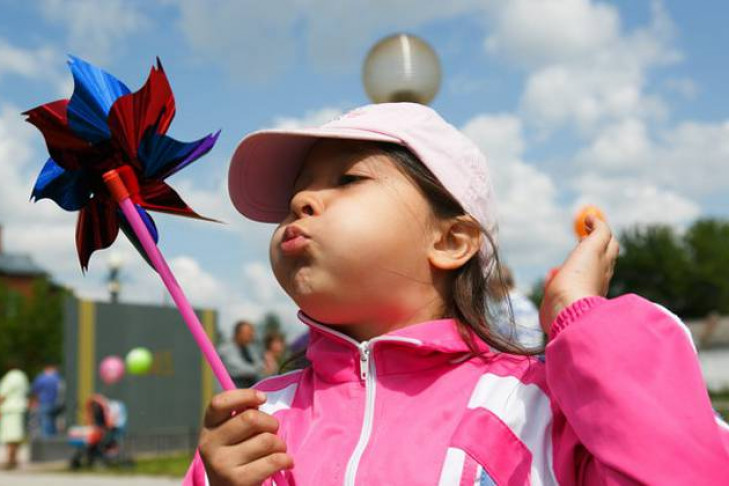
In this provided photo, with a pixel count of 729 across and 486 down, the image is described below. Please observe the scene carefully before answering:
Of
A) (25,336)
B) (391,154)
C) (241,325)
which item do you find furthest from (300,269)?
(25,336)

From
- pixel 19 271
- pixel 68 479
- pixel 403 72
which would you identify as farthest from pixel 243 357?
pixel 19 271

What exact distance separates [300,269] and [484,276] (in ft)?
1.35

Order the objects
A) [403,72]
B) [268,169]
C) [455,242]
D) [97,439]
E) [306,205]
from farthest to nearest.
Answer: [97,439]
[403,72]
[268,169]
[455,242]
[306,205]

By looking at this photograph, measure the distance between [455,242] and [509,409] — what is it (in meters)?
0.38

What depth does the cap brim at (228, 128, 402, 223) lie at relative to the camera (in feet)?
5.90

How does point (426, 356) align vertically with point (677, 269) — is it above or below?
above

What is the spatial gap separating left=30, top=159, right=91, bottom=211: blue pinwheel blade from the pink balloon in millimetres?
14423

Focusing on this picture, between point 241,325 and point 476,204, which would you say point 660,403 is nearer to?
point 476,204

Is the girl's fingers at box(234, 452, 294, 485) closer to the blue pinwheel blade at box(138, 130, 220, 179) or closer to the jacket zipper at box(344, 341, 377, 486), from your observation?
the jacket zipper at box(344, 341, 377, 486)

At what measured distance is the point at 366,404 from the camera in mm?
1572

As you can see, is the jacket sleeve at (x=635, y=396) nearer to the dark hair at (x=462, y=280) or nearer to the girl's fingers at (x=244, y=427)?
the dark hair at (x=462, y=280)

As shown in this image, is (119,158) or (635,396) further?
(119,158)

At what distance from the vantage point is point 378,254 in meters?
1.57

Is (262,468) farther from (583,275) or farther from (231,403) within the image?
(583,275)
